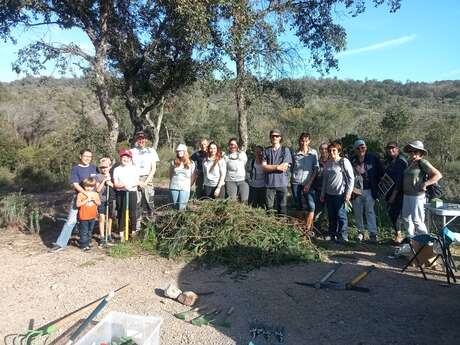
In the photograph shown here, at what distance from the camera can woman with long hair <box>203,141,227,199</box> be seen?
23.1 ft

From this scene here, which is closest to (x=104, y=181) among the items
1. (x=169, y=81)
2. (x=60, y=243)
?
(x=60, y=243)

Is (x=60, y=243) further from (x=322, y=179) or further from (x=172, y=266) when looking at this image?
(x=322, y=179)

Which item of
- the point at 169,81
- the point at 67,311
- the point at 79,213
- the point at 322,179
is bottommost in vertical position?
the point at 67,311

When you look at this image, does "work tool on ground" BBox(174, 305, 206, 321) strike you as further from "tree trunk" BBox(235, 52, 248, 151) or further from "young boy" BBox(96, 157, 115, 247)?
"tree trunk" BBox(235, 52, 248, 151)

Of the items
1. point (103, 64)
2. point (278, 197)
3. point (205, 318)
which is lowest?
point (205, 318)

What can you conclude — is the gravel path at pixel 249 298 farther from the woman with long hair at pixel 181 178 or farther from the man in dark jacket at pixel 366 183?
the woman with long hair at pixel 181 178

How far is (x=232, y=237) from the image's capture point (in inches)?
241

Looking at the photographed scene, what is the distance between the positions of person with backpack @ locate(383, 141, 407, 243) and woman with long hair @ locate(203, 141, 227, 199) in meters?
2.55

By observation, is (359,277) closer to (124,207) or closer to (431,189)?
(431,189)

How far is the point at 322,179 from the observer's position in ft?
23.1

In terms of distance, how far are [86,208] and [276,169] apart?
2911mm

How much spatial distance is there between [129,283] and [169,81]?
16.8 ft

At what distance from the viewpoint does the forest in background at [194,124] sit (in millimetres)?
10070

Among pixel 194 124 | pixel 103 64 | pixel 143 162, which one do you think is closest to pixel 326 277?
pixel 143 162
